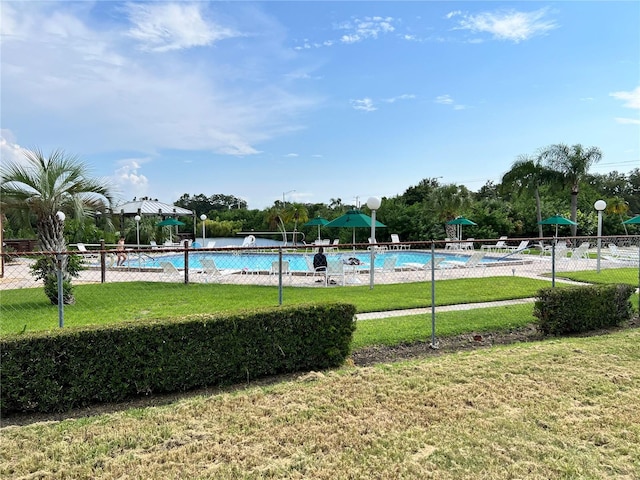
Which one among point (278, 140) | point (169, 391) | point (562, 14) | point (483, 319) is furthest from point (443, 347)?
point (278, 140)

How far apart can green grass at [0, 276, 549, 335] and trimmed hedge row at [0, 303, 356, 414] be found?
2066mm

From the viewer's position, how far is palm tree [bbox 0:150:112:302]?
8953 millimetres

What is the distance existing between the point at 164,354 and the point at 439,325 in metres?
4.35

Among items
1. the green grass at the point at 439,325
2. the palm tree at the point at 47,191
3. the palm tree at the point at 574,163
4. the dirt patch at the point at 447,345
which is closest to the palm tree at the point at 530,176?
the palm tree at the point at 574,163

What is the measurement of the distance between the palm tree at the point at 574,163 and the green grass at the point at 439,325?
23.9m

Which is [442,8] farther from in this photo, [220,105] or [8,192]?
[8,192]

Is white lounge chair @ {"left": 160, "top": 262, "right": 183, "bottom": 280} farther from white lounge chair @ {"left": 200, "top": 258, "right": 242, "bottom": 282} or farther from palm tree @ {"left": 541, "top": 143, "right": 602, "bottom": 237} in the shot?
palm tree @ {"left": 541, "top": 143, "right": 602, "bottom": 237}

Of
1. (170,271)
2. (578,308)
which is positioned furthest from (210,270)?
(578,308)

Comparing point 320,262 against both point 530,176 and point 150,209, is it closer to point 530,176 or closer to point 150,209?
point 530,176

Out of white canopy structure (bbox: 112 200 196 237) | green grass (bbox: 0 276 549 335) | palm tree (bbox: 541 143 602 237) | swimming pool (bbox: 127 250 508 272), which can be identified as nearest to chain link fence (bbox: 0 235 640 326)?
swimming pool (bbox: 127 250 508 272)

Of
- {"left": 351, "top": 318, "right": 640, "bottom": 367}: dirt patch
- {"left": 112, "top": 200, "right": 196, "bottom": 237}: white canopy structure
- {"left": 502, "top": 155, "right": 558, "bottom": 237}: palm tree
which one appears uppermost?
{"left": 502, "top": 155, "right": 558, "bottom": 237}: palm tree

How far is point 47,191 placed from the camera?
9023 mm

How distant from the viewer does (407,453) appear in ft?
9.29

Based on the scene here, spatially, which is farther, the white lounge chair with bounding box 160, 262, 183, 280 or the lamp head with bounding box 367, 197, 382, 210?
the white lounge chair with bounding box 160, 262, 183, 280
